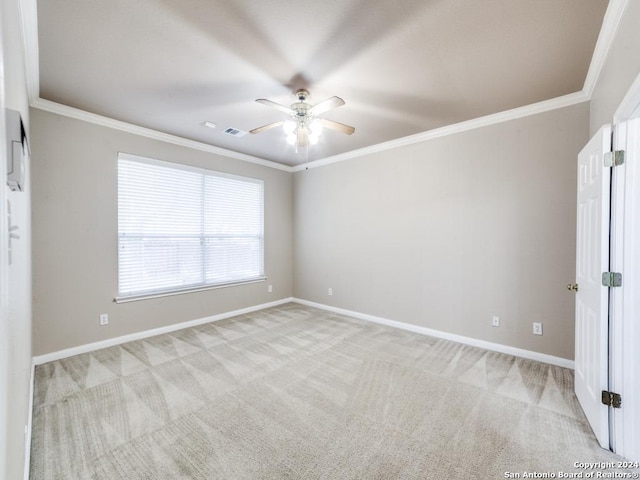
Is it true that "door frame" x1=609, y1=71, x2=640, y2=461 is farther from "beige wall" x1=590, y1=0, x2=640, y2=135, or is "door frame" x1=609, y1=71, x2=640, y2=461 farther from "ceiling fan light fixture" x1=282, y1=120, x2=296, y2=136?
"ceiling fan light fixture" x1=282, y1=120, x2=296, y2=136

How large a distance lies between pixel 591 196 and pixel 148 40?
341 cm

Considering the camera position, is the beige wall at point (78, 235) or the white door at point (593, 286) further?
the beige wall at point (78, 235)

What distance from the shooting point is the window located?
368 centimetres

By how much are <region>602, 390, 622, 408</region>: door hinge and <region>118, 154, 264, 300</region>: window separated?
4419mm

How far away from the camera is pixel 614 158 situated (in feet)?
6.01

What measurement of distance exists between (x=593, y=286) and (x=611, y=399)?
720 mm

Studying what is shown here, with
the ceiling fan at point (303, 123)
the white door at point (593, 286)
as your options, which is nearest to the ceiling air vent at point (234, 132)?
the ceiling fan at point (303, 123)

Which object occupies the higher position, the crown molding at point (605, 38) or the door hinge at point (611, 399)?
the crown molding at point (605, 38)

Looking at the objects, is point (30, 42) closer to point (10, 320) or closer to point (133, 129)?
point (133, 129)

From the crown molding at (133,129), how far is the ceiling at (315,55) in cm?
12

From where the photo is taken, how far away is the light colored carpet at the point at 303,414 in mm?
1745

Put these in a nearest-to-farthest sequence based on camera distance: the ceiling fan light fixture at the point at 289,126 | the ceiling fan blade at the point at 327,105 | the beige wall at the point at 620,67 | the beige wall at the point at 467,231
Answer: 1. the beige wall at the point at 620,67
2. the ceiling fan blade at the point at 327,105
3. the ceiling fan light fixture at the point at 289,126
4. the beige wall at the point at 467,231

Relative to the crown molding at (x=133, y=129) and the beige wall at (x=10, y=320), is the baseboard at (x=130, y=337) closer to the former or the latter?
the beige wall at (x=10, y=320)

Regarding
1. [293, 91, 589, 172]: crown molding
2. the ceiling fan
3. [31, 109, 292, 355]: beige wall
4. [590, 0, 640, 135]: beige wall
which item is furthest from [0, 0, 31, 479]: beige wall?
[293, 91, 589, 172]: crown molding
